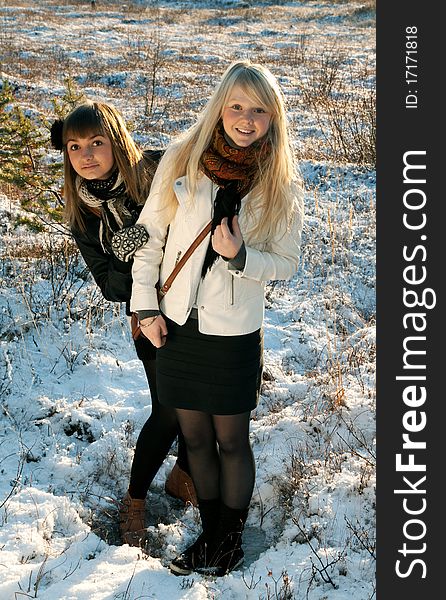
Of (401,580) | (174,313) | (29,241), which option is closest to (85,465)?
(174,313)

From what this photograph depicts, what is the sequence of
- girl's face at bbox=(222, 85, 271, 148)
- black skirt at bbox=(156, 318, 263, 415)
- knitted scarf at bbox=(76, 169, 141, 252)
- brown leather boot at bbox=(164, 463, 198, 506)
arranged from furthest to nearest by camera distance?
brown leather boot at bbox=(164, 463, 198, 506)
knitted scarf at bbox=(76, 169, 141, 252)
black skirt at bbox=(156, 318, 263, 415)
girl's face at bbox=(222, 85, 271, 148)

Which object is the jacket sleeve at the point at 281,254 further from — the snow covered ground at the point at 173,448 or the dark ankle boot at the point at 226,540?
the snow covered ground at the point at 173,448

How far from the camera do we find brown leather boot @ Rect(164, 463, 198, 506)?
3682 millimetres

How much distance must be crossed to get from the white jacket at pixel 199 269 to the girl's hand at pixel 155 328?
0.05m

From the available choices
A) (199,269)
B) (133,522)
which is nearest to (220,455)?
(133,522)

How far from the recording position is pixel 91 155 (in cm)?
283

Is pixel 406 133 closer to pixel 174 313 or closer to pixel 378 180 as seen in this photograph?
pixel 378 180

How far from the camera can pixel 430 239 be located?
2969 mm

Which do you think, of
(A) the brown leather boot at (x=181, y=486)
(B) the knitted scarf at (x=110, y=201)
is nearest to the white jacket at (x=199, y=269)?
(B) the knitted scarf at (x=110, y=201)

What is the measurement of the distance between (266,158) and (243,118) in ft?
0.64

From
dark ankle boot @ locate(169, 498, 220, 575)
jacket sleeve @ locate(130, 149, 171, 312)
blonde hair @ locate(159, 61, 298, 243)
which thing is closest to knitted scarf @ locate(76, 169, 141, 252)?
jacket sleeve @ locate(130, 149, 171, 312)

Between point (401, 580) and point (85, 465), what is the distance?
6.59 ft

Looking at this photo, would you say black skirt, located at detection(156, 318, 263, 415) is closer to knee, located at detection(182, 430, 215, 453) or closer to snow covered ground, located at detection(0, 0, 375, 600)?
knee, located at detection(182, 430, 215, 453)

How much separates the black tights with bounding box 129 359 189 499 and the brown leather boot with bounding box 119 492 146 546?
0.05m
